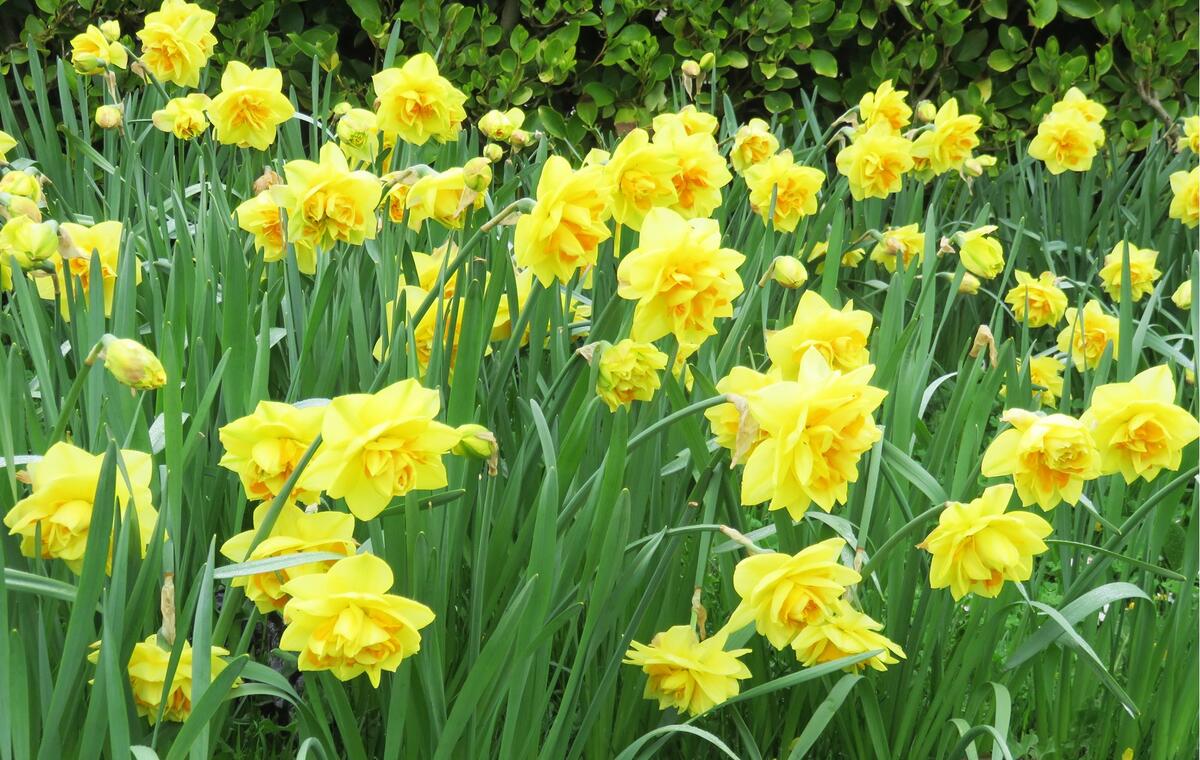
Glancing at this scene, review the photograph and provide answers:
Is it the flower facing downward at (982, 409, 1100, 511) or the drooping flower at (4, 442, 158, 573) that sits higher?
the drooping flower at (4, 442, 158, 573)

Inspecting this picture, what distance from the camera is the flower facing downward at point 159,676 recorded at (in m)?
1.11

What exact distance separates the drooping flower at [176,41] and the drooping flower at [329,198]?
44.6 inches

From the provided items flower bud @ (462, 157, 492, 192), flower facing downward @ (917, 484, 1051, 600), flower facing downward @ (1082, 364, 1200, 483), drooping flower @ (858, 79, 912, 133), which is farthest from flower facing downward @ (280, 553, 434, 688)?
drooping flower @ (858, 79, 912, 133)

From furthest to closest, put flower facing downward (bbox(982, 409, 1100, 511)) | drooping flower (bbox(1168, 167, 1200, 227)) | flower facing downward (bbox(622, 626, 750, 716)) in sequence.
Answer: drooping flower (bbox(1168, 167, 1200, 227))
flower facing downward (bbox(622, 626, 750, 716))
flower facing downward (bbox(982, 409, 1100, 511))

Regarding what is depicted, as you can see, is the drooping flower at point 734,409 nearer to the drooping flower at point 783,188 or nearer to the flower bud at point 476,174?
the flower bud at point 476,174

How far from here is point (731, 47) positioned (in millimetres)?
4047

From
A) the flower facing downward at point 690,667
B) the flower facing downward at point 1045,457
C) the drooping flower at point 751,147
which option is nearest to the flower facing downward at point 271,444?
the flower facing downward at point 690,667

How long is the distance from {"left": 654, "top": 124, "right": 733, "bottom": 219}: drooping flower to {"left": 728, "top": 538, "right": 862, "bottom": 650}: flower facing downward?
0.52 metres

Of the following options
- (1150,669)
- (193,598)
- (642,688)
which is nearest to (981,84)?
(1150,669)

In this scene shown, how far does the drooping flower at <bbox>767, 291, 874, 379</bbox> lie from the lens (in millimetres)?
1369

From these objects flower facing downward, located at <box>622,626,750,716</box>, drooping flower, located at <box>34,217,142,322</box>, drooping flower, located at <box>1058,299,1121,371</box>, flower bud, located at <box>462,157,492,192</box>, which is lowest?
flower facing downward, located at <box>622,626,750,716</box>

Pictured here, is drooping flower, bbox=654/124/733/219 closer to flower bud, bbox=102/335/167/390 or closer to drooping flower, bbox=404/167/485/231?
drooping flower, bbox=404/167/485/231

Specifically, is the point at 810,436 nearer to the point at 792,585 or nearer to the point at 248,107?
the point at 792,585

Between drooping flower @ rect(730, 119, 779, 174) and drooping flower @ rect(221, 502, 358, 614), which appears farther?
drooping flower @ rect(730, 119, 779, 174)
